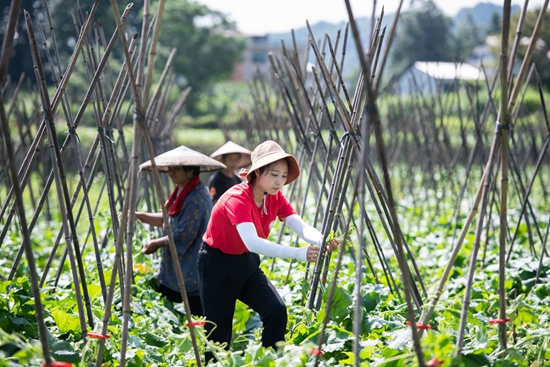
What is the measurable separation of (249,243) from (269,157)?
38 cm

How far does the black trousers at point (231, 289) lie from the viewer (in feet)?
9.07

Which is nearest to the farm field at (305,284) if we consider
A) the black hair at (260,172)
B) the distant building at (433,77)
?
the black hair at (260,172)

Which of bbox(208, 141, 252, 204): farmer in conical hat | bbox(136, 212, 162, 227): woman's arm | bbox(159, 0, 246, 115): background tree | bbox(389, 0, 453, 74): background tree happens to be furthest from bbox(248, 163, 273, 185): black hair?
bbox(389, 0, 453, 74): background tree

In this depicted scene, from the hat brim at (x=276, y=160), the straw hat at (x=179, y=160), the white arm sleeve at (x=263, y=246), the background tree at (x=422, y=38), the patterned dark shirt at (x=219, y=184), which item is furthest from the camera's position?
the background tree at (x=422, y=38)

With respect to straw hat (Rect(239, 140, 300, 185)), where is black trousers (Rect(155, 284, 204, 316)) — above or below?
below

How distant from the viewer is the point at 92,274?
4.16m

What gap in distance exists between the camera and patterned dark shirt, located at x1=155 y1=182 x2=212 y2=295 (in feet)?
11.5

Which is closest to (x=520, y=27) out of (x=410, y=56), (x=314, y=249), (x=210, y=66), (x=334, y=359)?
(x=314, y=249)

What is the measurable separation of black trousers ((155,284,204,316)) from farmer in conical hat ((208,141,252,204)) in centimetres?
107

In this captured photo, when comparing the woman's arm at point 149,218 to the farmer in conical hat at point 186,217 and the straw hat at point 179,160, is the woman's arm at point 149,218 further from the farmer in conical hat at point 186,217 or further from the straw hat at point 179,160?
the straw hat at point 179,160

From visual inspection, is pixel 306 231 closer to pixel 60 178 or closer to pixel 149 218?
pixel 60 178

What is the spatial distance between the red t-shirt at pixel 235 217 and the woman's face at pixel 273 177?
0.08 meters

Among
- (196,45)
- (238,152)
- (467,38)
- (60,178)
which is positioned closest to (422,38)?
(467,38)

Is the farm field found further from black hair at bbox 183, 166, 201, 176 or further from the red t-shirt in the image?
the red t-shirt
